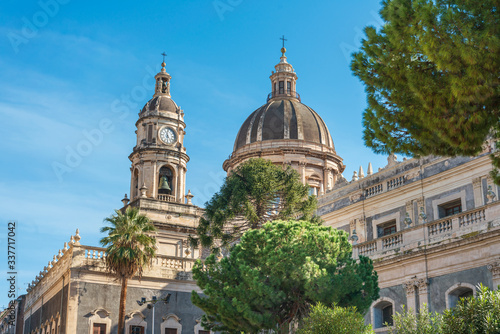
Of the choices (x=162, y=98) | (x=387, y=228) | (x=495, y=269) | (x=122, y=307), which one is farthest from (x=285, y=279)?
(x=162, y=98)

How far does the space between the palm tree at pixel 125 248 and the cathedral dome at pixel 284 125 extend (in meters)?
23.0

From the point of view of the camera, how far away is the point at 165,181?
5650 centimetres

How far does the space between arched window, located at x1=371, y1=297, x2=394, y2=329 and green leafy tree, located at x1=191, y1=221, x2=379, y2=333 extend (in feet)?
12.8

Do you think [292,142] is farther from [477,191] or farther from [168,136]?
[477,191]

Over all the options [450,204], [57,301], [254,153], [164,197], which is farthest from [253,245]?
[254,153]

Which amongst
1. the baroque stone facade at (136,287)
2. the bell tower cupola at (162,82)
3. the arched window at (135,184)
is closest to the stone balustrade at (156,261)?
the baroque stone facade at (136,287)

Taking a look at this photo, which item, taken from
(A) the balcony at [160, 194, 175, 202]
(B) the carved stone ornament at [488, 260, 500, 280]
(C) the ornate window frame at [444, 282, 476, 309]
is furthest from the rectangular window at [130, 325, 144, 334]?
(B) the carved stone ornament at [488, 260, 500, 280]

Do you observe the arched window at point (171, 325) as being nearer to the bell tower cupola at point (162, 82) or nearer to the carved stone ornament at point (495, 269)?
the carved stone ornament at point (495, 269)

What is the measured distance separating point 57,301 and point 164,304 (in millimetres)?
6550

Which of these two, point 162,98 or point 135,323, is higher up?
point 162,98

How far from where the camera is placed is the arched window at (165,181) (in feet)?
185

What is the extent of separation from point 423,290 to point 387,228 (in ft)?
24.5

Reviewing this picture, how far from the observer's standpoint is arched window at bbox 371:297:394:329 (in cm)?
3330

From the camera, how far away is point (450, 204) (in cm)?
3538
